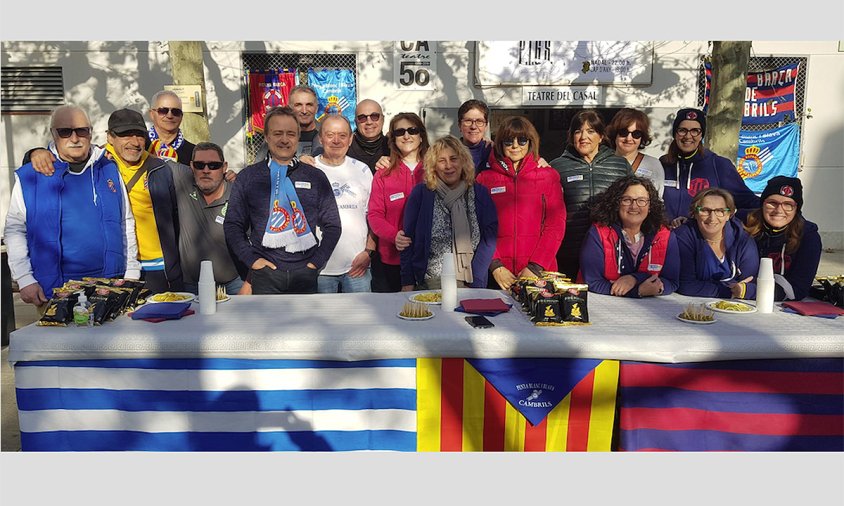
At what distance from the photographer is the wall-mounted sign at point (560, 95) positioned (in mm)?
8945

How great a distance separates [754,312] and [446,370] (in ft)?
5.06

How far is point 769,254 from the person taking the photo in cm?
368

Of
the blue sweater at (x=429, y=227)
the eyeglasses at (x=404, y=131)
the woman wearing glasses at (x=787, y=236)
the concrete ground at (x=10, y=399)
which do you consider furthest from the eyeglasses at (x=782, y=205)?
the concrete ground at (x=10, y=399)

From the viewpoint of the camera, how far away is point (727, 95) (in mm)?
6098

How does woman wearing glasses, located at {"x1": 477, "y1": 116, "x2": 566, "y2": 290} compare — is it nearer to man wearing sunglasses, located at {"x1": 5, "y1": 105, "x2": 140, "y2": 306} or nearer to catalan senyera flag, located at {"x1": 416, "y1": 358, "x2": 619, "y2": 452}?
catalan senyera flag, located at {"x1": 416, "y1": 358, "x2": 619, "y2": 452}

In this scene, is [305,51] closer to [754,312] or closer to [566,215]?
[566,215]

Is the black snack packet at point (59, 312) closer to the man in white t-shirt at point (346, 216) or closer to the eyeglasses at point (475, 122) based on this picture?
the man in white t-shirt at point (346, 216)

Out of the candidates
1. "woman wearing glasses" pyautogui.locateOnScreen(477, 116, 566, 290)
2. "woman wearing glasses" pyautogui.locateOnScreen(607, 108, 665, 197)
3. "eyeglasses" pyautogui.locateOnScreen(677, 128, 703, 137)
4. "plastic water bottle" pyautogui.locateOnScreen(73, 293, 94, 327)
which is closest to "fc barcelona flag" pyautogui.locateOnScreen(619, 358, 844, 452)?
"woman wearing glasses" pyautogui.locateOnScreen(477, 116, 566, 290)

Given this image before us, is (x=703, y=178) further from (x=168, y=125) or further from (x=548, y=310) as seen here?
(x=168, y=125)

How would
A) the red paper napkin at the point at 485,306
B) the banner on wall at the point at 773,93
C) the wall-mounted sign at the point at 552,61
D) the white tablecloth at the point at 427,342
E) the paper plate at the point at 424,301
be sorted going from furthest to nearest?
1. the banner on wall at the point at 773,93
2. the wall-mounted sign at the point at 552,61
3. the paper plate at the point at 424,301
4. the red paper napkin at the point at 485,306
5. the white tablecloth at the point at 427,342

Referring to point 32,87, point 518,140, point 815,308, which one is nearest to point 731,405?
point 815,308

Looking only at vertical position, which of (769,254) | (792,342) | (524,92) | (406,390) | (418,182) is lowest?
(406,390)

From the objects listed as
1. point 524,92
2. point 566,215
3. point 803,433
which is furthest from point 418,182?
Answer: point 524,92

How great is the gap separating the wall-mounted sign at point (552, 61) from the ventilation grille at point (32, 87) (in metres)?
5.73
